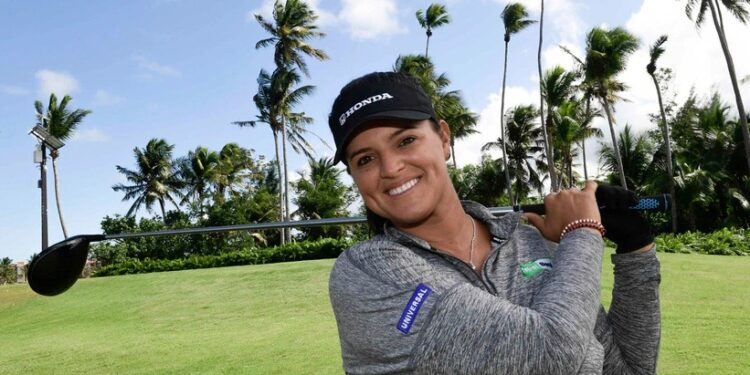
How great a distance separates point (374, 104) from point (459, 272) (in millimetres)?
472

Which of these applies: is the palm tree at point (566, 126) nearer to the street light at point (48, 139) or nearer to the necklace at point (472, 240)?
the street light at point (48, 139)

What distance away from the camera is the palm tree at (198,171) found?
51469 millimetres

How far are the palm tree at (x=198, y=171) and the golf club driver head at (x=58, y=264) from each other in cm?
4931

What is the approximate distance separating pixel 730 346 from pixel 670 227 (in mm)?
28100

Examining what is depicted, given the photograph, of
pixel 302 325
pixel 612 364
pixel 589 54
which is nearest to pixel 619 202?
pixel 612 364

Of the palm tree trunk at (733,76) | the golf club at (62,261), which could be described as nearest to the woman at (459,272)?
the golf club at (62,261)

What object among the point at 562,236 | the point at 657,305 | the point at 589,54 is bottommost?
the point at 657,305

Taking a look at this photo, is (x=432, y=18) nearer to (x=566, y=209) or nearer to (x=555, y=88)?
(x=555, y=88)

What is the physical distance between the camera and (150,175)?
52438mm

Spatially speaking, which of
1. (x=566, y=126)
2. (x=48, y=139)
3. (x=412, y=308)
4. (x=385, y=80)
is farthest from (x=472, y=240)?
(x=566, y=126)

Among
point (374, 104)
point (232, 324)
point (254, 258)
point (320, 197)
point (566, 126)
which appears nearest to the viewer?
point (374, 104)

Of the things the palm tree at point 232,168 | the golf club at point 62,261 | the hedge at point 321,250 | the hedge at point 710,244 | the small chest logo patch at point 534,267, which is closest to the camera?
the small chest logo patch at point 534,267

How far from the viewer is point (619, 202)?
5.67 ft

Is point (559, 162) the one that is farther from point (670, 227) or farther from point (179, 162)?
point (179, 162)
